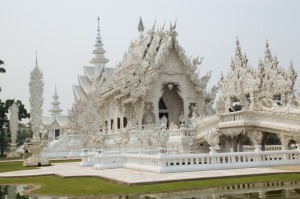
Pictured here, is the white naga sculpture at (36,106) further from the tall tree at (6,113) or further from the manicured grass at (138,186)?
the tall tree at (6,113)

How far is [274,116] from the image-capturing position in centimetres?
1720

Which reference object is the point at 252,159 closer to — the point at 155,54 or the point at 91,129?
the point at 91,129

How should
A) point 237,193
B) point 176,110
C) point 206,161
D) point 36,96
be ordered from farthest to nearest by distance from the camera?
point 176,110 → point 36,96 → point 206,161 → point 237,193

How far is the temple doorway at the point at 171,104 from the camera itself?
Answer: 29.8 metres

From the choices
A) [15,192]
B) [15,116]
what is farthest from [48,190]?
[15,116]

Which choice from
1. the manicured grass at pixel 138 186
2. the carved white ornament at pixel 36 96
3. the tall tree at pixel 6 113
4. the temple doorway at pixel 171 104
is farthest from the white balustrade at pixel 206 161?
the tall tree at pixel 6 113

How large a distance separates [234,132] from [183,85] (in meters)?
10.3

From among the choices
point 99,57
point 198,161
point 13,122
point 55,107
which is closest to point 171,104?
point 99,57

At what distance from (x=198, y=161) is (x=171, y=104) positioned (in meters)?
17.0

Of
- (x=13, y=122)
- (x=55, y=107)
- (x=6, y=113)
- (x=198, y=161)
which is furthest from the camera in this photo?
(x=55, y=107)

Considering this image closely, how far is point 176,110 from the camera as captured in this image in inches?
1182

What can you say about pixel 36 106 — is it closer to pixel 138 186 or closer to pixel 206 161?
pixel 206 161

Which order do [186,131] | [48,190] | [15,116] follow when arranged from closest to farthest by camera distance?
[48,190], [186,131], [15,116]

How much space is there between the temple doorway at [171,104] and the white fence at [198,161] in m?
14.1
